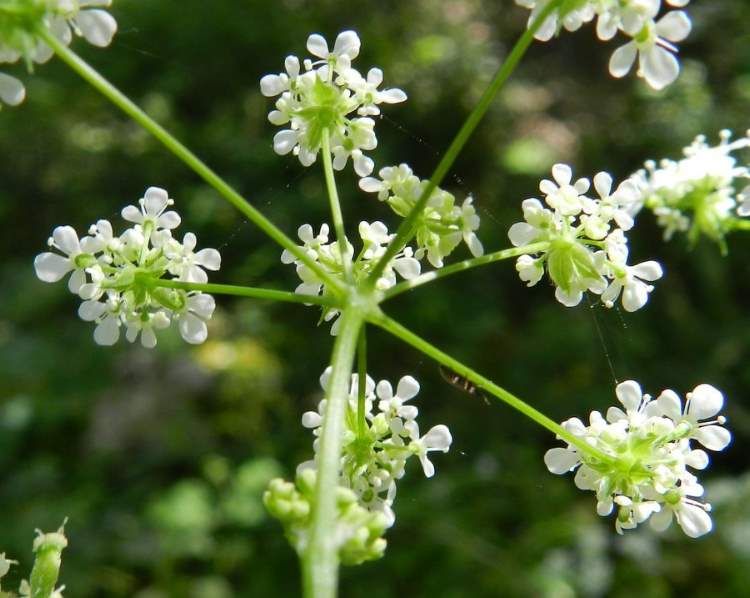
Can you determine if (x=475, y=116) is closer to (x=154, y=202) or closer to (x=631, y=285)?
(x=631, y=285)

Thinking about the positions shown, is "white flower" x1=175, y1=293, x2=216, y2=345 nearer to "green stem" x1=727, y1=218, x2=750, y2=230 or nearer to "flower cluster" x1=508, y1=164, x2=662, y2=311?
"flower cluster" x1=508, y1=164, x2=662, y2=311

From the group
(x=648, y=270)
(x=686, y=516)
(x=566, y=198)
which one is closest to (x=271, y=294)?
(x=566, y=198)

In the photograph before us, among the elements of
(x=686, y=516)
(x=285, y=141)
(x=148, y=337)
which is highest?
(x=285, y=141)

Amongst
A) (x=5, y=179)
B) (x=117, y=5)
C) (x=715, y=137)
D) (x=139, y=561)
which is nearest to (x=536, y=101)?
(x=715, y=137)

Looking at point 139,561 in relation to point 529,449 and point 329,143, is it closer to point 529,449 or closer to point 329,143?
point 529,449

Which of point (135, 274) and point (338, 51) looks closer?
point (135, 274)
